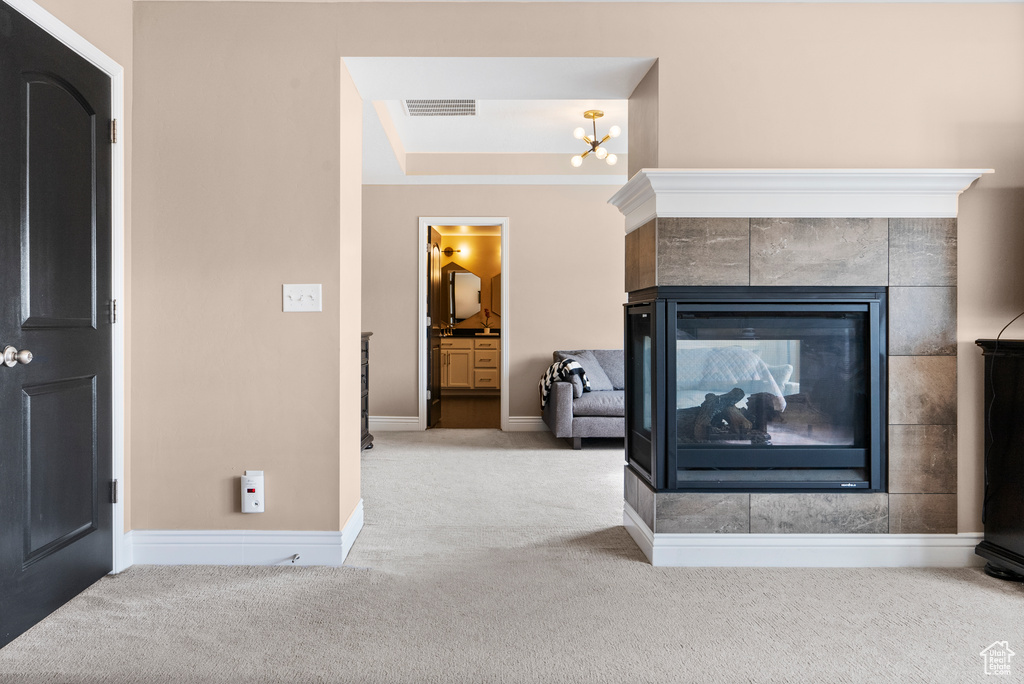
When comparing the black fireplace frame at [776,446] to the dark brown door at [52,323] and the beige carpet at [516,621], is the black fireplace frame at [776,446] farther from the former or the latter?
the dark brown door at [52,323]

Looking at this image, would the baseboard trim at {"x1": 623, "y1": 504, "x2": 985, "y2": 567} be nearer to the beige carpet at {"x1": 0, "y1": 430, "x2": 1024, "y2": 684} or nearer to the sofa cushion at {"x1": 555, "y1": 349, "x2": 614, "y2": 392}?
the beige carpet at {"x1": 0, "y1": 430, "x2": 1024, "y2": 684}

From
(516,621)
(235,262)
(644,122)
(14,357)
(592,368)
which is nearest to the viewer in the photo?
(14,357)

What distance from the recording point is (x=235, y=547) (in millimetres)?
2729

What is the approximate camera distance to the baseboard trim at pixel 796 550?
2.68 metres

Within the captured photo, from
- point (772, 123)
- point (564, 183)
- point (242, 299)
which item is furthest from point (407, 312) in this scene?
point (772, 123)

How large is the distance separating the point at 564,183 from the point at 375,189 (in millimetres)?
1748

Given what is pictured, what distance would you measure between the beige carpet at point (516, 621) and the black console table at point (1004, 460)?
0.11m

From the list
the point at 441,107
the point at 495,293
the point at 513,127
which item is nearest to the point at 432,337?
the point at 513,127

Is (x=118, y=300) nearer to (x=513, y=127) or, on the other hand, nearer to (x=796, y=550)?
(x=796, y=550)

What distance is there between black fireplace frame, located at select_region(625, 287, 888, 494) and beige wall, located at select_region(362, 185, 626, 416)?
11.3 feet

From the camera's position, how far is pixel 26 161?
82.1 inches

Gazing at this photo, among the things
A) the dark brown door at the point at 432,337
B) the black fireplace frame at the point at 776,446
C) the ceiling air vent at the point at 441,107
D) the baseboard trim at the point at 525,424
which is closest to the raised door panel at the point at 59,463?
the black fireplace frame at the point at 776,446

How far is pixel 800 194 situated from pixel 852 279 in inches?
15.7

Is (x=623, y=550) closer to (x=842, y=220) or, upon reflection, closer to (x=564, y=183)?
(x=842, y=220)
